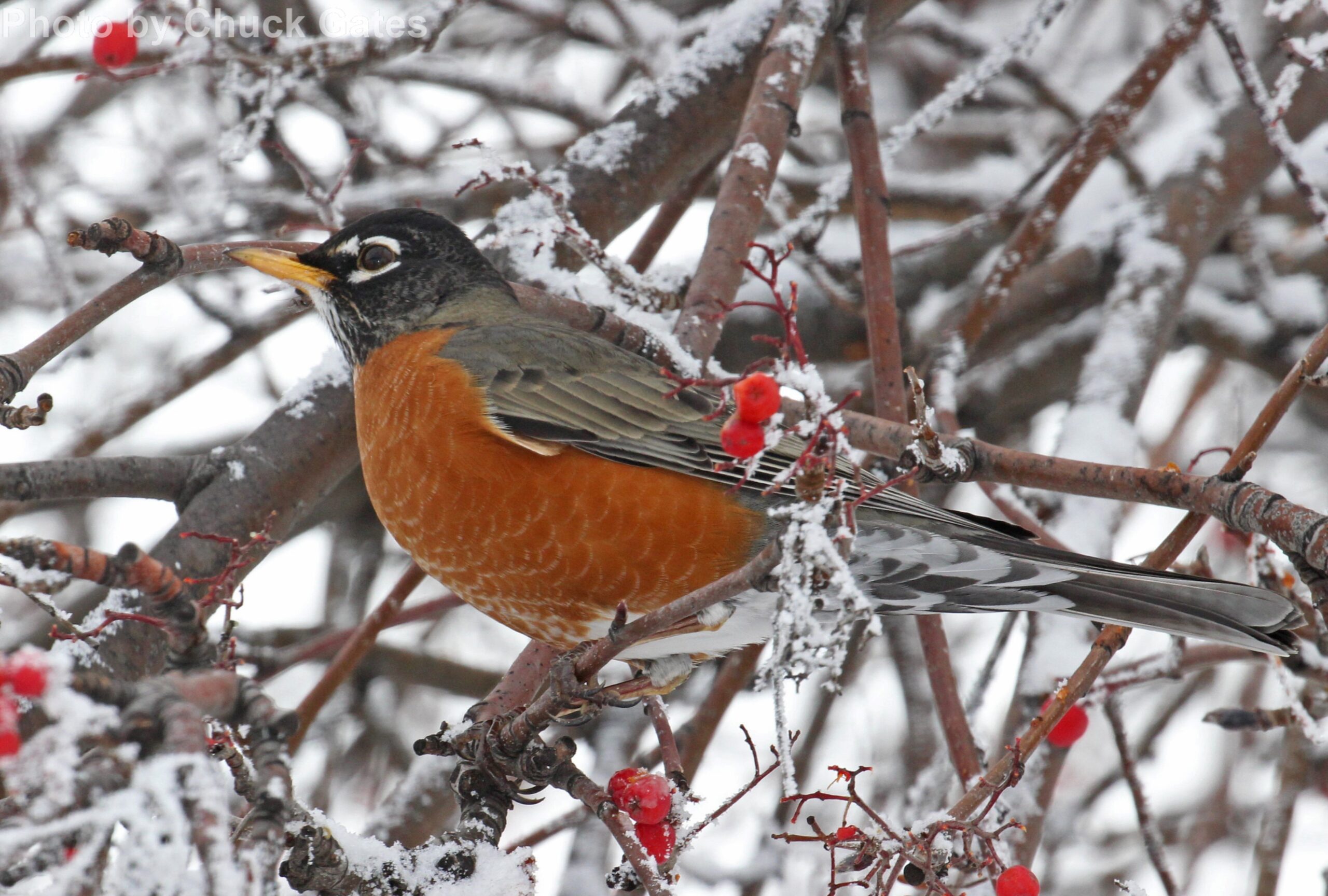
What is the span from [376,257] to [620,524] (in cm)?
132

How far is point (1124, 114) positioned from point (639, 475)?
1982 mm

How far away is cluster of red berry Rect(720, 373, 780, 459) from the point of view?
56.8 inches

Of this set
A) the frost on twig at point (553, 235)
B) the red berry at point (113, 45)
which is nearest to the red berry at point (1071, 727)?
the frost on twig at point (553, 235)

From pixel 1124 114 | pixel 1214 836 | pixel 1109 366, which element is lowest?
pixel 1214 836

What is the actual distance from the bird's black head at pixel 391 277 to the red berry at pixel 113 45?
646mm

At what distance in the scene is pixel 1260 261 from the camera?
452 centimetres

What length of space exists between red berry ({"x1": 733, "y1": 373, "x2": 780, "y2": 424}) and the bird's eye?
211cm

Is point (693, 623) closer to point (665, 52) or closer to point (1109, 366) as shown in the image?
point (1109, 366)

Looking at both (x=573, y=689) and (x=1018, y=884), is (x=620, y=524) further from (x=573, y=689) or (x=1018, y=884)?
(x=1018, y=884)

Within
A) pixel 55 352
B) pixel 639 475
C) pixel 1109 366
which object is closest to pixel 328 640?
pixel 639 475

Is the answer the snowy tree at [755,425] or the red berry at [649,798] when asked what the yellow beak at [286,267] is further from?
the red berry at [649,798]

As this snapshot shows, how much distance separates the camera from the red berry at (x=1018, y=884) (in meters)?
1.98

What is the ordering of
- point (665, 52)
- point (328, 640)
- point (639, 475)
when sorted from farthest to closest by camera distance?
1. point (665, 52)
2. point (328, 640)
3. point (639, 475)

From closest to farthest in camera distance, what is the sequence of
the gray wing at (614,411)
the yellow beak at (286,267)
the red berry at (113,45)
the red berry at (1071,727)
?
the gray wing at (614,411) → the red berry at (1071,727) → the yellow beak at (286,267) → the red berry at (113,45)
